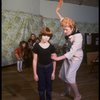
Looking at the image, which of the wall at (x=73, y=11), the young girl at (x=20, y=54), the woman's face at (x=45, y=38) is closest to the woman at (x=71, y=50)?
the woman's face at (x=45, y=38)

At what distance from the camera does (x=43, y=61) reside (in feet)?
12.4

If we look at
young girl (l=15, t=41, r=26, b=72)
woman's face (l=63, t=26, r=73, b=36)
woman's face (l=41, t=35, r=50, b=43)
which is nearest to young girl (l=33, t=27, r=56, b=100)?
woman's face (l=41, t=35, r=50, b=43)

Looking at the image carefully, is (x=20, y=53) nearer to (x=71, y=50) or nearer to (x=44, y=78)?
(x=71, y=50)

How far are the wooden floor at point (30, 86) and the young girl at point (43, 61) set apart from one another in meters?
0.93

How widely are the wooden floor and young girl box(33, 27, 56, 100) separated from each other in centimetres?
93

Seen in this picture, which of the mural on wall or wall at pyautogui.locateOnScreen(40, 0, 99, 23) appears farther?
wall at pyautogui.locateOnScreen(40, 0, 99, 23)

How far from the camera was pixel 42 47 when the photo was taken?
374cm

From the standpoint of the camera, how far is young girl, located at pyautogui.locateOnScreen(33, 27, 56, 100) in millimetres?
3746

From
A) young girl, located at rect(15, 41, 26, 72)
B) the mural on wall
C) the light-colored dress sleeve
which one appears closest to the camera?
the light-colored dress sleeve

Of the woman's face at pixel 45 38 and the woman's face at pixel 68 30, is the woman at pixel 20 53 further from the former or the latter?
the woman's face at pixel 45 38

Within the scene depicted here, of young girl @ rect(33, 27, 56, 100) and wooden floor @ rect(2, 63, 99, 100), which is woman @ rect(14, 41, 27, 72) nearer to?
wooden floor @ rect(2, 63, 99, 100)

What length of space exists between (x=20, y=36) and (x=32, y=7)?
4.12ft

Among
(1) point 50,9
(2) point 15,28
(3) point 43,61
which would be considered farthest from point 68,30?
(1) point 50,9

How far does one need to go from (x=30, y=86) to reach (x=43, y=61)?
197cm
